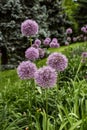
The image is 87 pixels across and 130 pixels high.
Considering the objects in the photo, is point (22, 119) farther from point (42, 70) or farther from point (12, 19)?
point (12, 19)

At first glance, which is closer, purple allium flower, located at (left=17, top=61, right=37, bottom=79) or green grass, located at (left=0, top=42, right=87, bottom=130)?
purple allium flower, located at (left=17, top=61, right=37, bottom=79)

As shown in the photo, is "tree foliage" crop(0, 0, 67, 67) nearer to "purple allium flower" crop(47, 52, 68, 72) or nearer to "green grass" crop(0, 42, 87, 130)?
"green grass" crop(0, 42, 87, 130)

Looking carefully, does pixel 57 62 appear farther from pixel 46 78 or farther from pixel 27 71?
pixel 46 78

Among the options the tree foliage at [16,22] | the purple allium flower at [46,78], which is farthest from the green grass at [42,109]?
the tree foliage at [16,22]

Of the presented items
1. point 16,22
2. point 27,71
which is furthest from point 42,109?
point 16,22

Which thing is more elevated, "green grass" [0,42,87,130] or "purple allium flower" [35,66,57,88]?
"purple allium flower" [35,66,57,88]

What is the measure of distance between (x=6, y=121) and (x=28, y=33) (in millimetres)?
1051

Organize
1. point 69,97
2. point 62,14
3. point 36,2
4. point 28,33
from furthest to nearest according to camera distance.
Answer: point 62,14 → point 36,2 → point 69,97 → point 28,33

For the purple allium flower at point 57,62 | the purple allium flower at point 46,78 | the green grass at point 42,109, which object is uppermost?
the purple allium flower at point 57,62

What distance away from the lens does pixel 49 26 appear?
1365 centimetres

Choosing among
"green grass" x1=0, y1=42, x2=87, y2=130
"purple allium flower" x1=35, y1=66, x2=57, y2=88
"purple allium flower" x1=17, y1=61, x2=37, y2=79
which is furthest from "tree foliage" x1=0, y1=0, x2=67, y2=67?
"purple allium flower" x1=35, y1=66, x2=57, y2=88

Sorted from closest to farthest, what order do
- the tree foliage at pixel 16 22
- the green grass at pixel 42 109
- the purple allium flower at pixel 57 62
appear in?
the purple allium flower at pixel 57 62 < the green grass at pixel 42 109 < the tree foliage at pixel 16 22

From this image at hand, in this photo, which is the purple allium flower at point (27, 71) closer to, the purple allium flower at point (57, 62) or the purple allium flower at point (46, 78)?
the purple allium flower at point (57, 62)

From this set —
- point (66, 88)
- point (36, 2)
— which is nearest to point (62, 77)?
point (66, 88)
